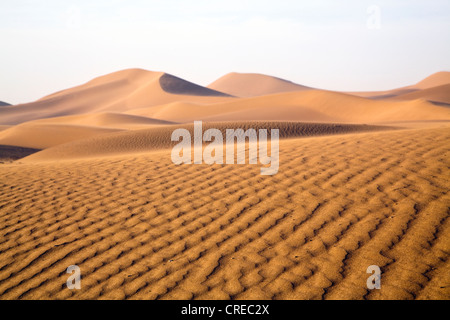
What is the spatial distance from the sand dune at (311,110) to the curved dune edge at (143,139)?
16.0 m

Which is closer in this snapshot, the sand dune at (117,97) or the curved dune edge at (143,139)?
the curved dune edge at (143,139)

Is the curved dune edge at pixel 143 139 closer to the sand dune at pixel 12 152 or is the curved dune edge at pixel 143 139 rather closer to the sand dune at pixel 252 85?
the sand dune at pixel 12 152

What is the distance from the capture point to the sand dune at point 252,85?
400 ft

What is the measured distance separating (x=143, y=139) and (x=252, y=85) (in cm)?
11300

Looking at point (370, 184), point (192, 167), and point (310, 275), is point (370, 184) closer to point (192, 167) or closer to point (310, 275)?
point (310, 275)

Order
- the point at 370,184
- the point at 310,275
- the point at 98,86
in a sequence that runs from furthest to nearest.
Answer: the point at 98,86 → the point at 370,184 → the point at 310,275

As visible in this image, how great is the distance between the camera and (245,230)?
500 centimetres

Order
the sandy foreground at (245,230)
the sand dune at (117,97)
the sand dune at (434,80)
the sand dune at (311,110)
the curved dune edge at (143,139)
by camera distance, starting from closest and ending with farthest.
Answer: the sandy foreground at (245,230), the curved dune edge at (143,139), the sand dune at (311,110), the sand dune at (117,97), the sand dune at (434,80)

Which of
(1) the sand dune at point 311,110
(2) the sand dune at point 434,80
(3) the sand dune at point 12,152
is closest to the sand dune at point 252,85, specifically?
(2) the sand dune at point 434,80

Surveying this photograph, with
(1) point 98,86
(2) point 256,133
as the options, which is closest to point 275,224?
(2) point 256,133

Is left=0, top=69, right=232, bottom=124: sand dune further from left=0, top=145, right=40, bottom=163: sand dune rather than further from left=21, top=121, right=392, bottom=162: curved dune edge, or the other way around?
left=21, top=121, right=392, bottom=162: curved dune edge

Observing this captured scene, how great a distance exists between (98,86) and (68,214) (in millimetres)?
93173

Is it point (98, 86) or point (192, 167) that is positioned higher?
point (98, 86)

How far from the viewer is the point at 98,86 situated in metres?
93.4
